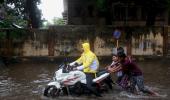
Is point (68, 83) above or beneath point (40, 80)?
above

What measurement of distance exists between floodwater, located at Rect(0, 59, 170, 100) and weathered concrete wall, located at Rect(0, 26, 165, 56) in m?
0.87

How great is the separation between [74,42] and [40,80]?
21.5 ft

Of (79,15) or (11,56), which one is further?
(79,15)

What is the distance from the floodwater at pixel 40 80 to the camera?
14.9 meters

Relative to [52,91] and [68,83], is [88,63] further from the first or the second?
[52,91]

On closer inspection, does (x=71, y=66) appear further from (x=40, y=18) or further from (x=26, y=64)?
(x=40, y=18)

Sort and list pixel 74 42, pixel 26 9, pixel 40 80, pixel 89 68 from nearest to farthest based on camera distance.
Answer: pixel 89 68 < pixel 40 80 < pixel 74 42 < pixel 26 9

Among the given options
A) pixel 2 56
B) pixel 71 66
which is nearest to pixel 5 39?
pixel 2 56

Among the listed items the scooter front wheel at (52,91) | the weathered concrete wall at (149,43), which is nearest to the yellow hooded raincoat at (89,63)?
the scooter front wheel at (52,91)

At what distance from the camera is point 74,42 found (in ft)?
81.9

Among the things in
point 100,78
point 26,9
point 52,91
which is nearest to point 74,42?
point 26,9

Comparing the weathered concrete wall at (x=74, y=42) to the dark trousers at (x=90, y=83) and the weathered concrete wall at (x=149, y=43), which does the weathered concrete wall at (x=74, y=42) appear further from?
the dark trousers at (x=90, y=83)

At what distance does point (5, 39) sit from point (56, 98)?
430 inches

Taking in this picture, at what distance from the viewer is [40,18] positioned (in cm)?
3731
